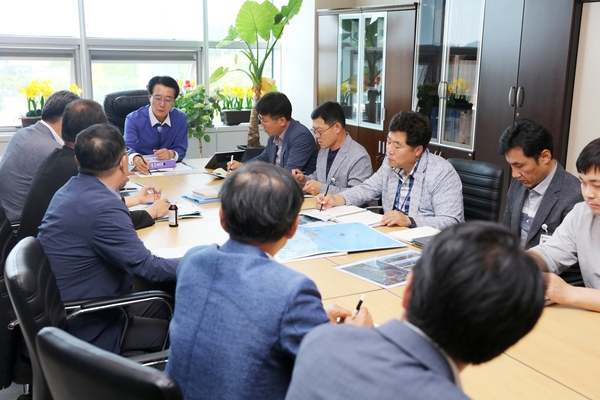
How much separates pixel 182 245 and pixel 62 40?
4358 mm

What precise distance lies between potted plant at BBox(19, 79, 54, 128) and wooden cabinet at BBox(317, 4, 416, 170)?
2.82m

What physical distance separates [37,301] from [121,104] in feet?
12.7

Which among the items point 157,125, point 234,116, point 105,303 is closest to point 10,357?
point 105,303

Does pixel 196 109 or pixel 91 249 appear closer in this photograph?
pixel 91 249

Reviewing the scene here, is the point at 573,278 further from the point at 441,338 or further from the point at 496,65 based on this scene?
the point at 496,65

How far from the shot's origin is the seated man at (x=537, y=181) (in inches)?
101

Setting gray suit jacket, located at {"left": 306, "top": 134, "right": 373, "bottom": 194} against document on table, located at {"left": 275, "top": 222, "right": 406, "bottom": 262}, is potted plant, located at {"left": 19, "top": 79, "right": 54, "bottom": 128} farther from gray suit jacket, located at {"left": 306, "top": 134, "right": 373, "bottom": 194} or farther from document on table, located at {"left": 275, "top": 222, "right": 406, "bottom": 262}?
document on table, located at {"left": 275, "top": 222, "right": 406, "bottom": 262}

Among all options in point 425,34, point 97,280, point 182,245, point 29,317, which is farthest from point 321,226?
point 425,34

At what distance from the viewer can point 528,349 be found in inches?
65.4

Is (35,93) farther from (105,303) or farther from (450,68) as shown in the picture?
(105,303)

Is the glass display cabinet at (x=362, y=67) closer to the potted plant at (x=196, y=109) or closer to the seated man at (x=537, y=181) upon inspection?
the potted plant at (x=196, y=109)

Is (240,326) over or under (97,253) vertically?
over

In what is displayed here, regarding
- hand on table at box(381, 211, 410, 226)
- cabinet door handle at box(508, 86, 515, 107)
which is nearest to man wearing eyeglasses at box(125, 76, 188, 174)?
hand on table at box(381, 211, 410, 226)

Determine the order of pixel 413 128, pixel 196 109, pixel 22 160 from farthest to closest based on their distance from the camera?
pixel 196 109 < pixel 22 160 < pixel 413 128
